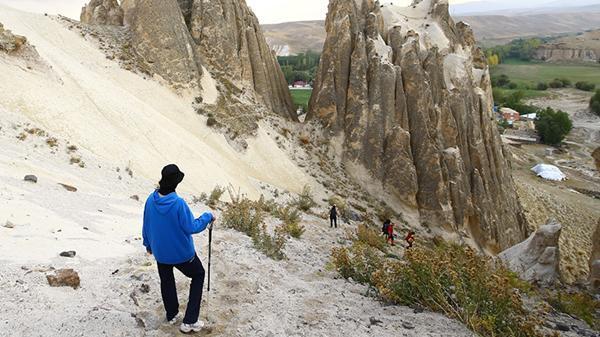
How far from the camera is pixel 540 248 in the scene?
46.3ft

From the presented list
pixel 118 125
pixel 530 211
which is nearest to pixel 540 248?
pixel 118 125

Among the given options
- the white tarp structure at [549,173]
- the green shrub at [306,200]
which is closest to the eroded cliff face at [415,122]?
the green shrub at [306,200]

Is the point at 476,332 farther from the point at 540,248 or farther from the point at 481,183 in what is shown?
the point at 481,183

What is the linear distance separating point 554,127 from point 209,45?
55.7m

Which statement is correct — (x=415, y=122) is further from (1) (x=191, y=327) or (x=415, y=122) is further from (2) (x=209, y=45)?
(1) (x=191, y=327)

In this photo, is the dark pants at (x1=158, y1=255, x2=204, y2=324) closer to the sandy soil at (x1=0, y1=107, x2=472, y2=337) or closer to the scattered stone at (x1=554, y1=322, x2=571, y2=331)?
the sandy soil at (x1=0, y1=107, x2=472, y2=337)

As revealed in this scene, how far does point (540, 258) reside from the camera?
45.0ft

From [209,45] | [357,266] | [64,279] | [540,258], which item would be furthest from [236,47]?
[64,279]

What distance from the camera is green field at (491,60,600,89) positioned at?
429ft

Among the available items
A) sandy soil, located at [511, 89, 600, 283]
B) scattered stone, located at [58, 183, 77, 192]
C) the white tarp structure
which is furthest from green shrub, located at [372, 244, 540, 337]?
the white tarp structure

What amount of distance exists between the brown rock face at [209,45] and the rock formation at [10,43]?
6435 mm

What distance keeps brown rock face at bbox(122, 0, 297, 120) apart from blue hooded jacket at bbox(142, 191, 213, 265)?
18.2 m

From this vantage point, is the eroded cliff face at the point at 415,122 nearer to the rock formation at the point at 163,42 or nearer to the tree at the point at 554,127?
the rock formation at the point at 163,42

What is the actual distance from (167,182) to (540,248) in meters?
12.5
